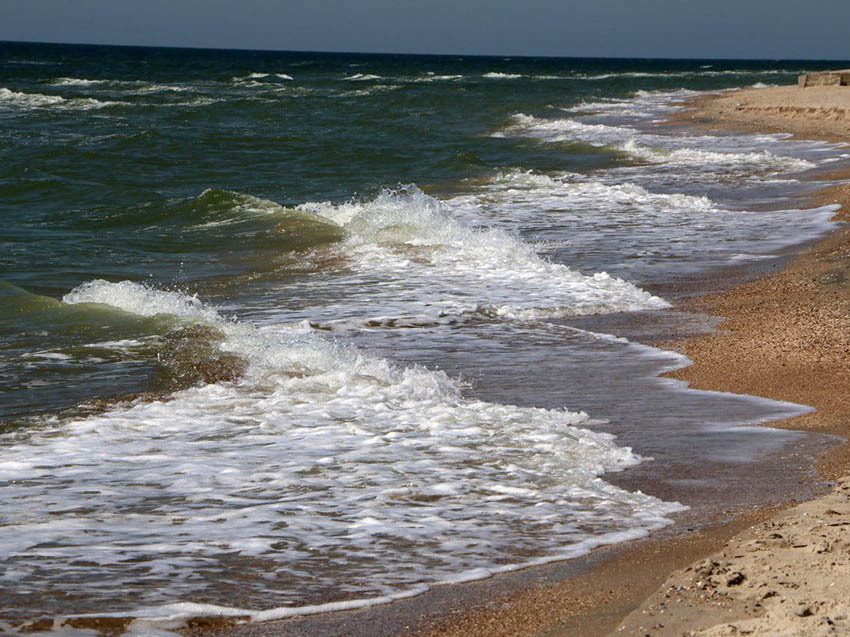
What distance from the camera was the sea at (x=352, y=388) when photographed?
467 centimetres

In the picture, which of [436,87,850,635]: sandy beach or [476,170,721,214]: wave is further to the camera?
[476,170,721,214]: wave

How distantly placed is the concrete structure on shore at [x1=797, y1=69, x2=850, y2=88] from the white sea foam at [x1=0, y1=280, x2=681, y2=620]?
38.7 metres

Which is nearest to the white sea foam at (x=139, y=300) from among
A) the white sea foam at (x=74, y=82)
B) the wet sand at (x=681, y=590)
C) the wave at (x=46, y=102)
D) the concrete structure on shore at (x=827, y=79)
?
the wet sand at (x=681, y=590)

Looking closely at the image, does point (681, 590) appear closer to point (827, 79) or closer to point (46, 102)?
point (827, 79)

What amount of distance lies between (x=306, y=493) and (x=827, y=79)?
138 ft

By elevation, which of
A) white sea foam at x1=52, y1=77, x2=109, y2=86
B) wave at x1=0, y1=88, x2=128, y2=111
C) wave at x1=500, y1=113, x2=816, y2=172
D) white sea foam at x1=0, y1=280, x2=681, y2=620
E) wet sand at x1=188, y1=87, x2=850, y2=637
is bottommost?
white sea foam at x1=0, y1=280, x2=681, y2=620

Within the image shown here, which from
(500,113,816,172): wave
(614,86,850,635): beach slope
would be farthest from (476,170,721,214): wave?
(500,113,816,172): wave

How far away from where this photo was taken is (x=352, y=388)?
7.23m

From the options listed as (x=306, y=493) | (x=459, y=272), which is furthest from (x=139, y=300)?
(x=306, y=493)

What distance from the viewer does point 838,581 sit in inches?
146

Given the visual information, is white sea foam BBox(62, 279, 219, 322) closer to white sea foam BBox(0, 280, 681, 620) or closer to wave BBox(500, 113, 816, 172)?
white sea foam BBox(0, 280, 681, 620)

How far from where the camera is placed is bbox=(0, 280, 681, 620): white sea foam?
446cm

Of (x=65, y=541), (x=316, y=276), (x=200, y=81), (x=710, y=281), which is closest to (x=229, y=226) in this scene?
(x=316, y=276)

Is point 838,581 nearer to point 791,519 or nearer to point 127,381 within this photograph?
point 791,519
